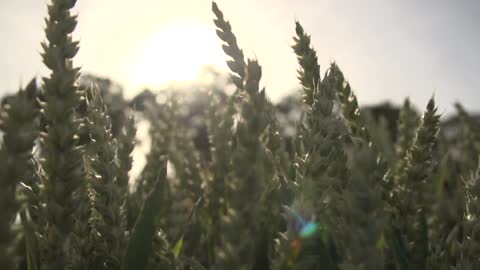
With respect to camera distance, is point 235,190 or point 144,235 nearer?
point 235,190

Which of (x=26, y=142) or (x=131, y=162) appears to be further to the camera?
(x=131, y=162)

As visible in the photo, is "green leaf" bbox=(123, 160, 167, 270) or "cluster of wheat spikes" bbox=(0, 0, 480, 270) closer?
"cluster of wheat spikes" bbox=(0, 0, 480, 270)

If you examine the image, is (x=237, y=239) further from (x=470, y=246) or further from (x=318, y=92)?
(x=470, y=246)

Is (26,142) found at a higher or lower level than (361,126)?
lower

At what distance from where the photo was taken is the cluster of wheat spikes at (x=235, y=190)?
30.2 inches

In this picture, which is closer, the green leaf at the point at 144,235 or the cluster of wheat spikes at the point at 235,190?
the cluster of wheat spikes at the point at 235,190

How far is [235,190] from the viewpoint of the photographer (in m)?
0.76

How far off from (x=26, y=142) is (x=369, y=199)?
545 millimetres

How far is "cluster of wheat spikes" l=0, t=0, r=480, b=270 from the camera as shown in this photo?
0.77 meters

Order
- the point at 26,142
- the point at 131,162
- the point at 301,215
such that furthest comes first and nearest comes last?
1. the point at 131,162
2. the point at 301,215
3. the point at 26,142

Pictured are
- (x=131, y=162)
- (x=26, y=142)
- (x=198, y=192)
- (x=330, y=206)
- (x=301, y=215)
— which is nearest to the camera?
(x=26, y=142)

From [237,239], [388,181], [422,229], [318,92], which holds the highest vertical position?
[318,92]

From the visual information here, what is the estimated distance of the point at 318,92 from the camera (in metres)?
1.21

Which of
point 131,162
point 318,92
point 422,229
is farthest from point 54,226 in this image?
point 422,229
